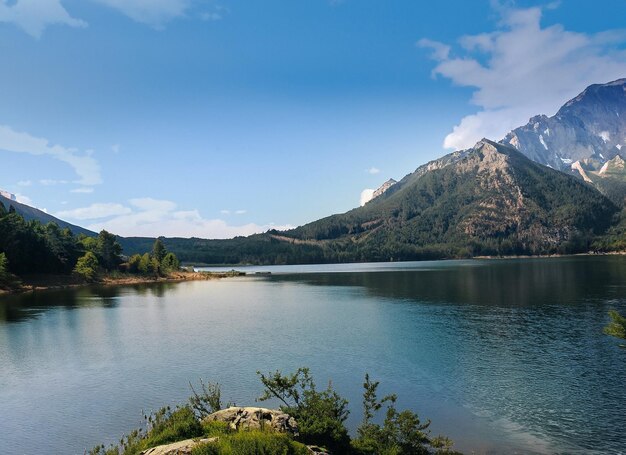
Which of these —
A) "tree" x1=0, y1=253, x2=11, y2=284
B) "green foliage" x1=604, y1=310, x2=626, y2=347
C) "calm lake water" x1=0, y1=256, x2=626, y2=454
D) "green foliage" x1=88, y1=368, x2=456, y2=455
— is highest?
"tree" x1=0, y1=253, x2=11, y2=284

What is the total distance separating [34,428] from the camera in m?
41.8

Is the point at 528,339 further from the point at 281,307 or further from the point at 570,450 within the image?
the point at 281,307

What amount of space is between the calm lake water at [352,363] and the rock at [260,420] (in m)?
13.6

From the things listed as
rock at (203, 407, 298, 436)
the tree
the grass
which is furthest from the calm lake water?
the tree

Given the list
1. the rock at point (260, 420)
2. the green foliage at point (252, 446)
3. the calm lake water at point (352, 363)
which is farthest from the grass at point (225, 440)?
the calm lake water at point (352, 363)

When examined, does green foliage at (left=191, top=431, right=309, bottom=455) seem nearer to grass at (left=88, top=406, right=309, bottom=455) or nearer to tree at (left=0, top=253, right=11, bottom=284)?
grass at (left=88, top=406, right=309, bottom=455)

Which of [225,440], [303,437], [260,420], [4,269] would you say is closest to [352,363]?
[303,437]

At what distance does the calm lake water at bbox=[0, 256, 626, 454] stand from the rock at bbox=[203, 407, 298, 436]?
13.6 metres

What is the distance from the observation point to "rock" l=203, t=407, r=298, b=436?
91.7 feet

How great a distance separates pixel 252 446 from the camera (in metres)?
23.0

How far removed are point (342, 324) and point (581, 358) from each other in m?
47.9

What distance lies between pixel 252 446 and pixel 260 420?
512cm

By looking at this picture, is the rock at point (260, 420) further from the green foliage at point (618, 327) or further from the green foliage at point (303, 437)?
the green foliage at point (618, 327)

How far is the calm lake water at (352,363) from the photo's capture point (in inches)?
1608
